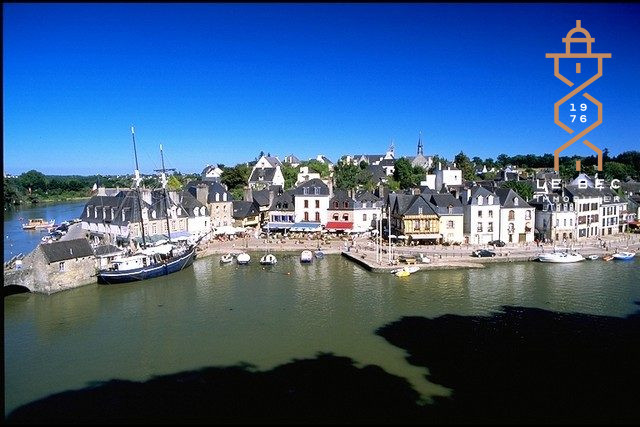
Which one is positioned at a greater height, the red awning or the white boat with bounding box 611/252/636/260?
the red awning

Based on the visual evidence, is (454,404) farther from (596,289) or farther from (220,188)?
(220,188)

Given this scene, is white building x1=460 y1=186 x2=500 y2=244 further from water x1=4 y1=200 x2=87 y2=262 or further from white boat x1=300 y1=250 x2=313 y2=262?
water x1=4 y1=200 x2=87 y2=262

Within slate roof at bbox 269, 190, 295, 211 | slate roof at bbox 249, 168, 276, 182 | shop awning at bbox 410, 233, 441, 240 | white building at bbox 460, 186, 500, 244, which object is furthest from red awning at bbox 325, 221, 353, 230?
slate roof at bbox 249, 168, 276, 182

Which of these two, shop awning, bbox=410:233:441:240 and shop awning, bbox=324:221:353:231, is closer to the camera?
shop awning, bbox=410:233:441:240

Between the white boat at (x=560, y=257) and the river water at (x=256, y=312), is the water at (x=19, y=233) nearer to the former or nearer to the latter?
the river water at (x=256, y=312)

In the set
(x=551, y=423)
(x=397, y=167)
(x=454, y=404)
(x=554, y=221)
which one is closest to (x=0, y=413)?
(x=454, y=404)

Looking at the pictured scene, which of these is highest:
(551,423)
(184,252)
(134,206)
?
(134,206)
